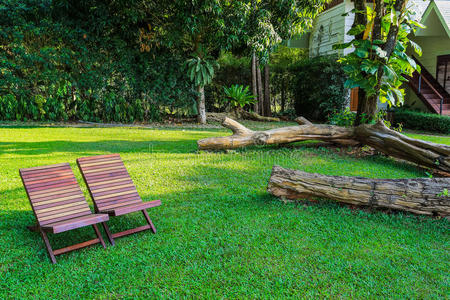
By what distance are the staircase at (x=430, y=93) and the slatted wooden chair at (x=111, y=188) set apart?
14279 mm

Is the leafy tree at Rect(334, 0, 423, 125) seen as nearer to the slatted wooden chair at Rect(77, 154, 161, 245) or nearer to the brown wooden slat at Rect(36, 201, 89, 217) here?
the slatted wooden chair at Rect(77, 154, 161, 245)

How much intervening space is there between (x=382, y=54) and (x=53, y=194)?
6.70 meters

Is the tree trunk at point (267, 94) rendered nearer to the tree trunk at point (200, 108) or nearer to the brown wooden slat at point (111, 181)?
the tree trunk at point (200, 108)

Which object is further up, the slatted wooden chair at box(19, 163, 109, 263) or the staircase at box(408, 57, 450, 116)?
the staircase at box(408, 57, 450, 116)

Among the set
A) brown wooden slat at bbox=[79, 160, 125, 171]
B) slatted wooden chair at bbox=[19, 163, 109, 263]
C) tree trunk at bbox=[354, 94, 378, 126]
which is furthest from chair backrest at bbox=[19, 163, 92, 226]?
tree trunk at bbox=[354, 94, 378, 126]

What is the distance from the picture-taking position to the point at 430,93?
16.0 meters

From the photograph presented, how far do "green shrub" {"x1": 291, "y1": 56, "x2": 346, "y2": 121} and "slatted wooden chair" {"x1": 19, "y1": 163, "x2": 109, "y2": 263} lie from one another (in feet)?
43.4

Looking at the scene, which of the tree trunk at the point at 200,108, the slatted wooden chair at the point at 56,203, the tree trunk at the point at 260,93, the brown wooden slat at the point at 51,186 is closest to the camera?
the slatted wooden chair at the point at 56,203

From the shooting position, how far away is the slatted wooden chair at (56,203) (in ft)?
10.6

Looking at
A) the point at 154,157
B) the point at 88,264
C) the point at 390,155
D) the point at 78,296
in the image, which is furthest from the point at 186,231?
the point at 390,155

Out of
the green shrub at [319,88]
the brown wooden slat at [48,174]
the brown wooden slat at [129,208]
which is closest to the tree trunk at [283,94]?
the green shrub at [319,88]

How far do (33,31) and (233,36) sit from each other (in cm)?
758

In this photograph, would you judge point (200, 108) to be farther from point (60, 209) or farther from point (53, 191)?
point (60, 209)

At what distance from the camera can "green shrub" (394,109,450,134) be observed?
13.1 m
